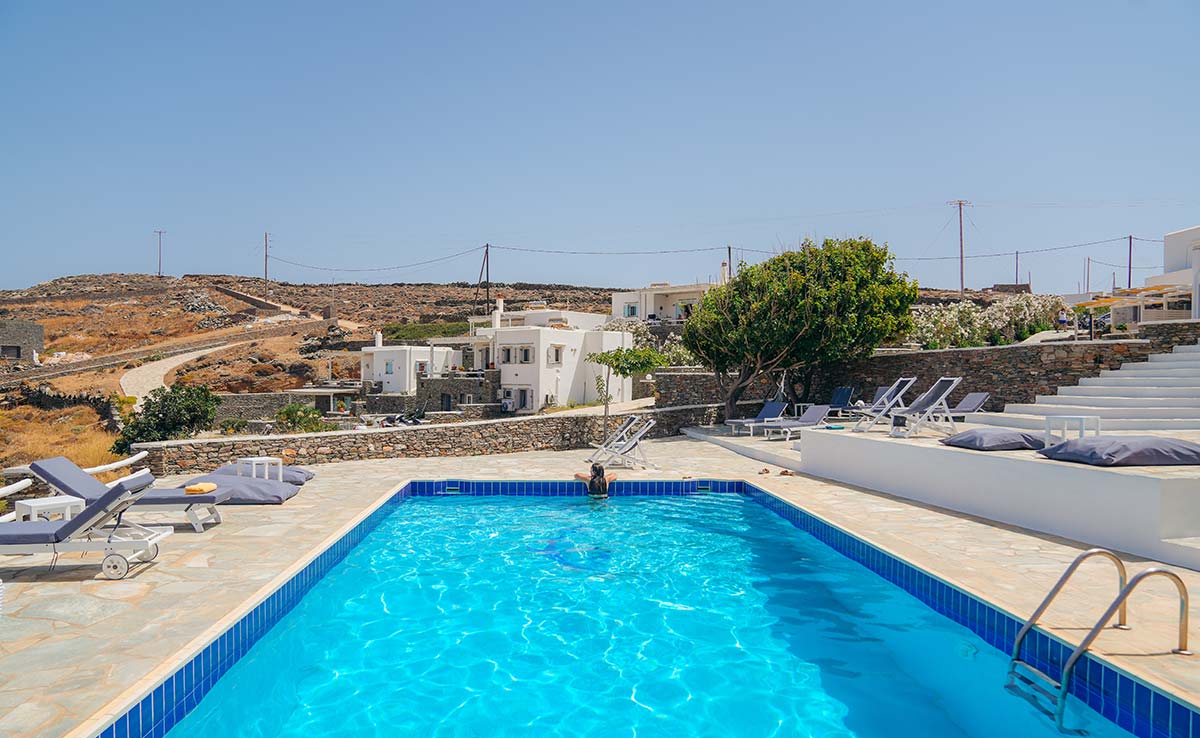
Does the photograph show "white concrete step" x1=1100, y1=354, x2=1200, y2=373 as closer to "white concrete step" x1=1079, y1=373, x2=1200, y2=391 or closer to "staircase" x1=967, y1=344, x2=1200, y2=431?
"staircase" x1=967, y1=344, x2=1200, y2=431

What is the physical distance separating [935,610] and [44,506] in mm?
8344

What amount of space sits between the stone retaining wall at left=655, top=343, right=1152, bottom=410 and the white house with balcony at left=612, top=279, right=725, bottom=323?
26405mm

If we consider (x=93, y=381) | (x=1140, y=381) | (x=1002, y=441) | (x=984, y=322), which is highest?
(x=984, y=322)

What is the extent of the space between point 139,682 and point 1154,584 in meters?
7.24

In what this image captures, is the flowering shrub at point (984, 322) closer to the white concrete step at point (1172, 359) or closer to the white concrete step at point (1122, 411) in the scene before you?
the white concrete step at point (1172, 359)

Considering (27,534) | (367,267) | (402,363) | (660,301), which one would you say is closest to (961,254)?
(660,301)

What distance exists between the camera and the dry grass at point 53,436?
70.7 feet

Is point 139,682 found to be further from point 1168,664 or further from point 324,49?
point 324,49

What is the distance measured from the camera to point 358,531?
27.7 feet

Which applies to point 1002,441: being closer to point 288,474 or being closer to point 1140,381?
point 1140,381

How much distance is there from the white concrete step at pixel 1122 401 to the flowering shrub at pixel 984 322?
12.5 m

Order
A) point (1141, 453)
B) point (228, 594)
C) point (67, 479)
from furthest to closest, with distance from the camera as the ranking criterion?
1. point (67, 479)
2. point (1141, 453)
3. point (228, 594)

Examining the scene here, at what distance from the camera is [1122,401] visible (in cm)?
1310

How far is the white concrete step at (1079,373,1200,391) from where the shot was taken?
13.0 metres
